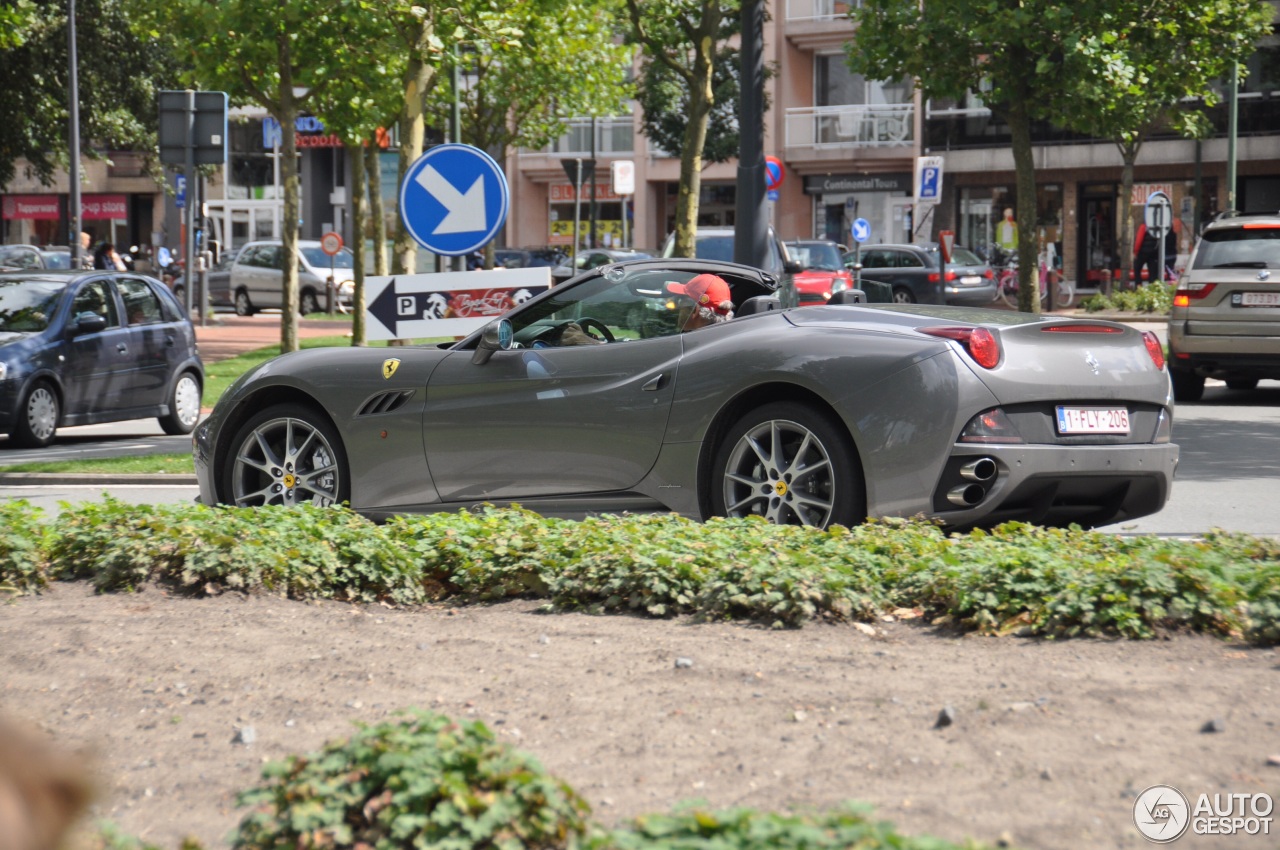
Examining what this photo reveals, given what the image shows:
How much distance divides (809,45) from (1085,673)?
47.5 m

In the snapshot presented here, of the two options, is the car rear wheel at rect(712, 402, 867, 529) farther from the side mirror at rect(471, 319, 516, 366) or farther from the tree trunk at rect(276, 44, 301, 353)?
the tree trunk at rect(276, 44, 301, 353)

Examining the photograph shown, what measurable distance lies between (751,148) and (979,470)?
7841 mm

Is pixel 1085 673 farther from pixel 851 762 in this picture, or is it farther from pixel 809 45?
pixel 809 45

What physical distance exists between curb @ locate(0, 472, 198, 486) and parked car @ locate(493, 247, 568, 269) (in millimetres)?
29145

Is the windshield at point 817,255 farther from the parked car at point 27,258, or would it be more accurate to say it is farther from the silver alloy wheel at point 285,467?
the silver alloy wheel at point 285,467

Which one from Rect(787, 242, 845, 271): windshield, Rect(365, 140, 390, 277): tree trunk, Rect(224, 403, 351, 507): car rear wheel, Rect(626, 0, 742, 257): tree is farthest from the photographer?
Rect(787, 242, 845, 271): windshield

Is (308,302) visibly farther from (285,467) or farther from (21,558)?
(21,558)

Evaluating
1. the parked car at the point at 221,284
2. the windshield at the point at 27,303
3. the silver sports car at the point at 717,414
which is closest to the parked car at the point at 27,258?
the parked car at the point at 221,284

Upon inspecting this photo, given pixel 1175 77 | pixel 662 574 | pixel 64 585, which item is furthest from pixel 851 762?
pixel 1175 77

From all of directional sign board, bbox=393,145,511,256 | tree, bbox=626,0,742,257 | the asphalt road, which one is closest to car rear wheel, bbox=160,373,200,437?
the asphalt road

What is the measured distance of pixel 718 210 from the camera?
174 feet

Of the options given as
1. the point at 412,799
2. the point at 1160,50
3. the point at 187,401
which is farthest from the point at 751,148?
the point at 412,799

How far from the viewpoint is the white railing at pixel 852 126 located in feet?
159

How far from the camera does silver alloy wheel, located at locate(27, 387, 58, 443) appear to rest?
1441 centimetres
